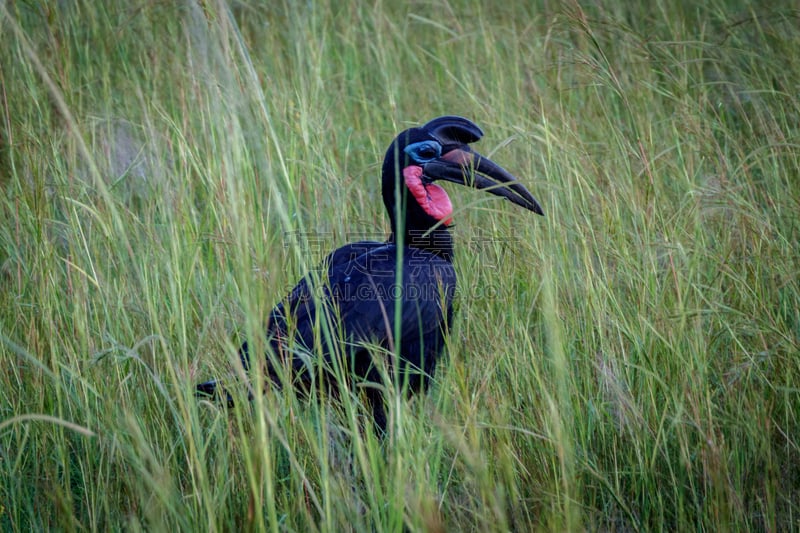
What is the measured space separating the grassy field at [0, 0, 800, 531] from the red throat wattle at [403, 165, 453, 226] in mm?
225

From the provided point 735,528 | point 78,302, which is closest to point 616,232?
point 735,528

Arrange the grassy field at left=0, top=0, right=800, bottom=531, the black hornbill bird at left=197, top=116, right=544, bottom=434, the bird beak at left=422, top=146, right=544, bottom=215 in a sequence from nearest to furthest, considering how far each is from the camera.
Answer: the grassy field at left=0, top=0, right=800, bottom=531, the black hornbill bird at left=197, top=116, right=544, bottom=434, the bird beak at left=422, top=146, right=544, bottom=215

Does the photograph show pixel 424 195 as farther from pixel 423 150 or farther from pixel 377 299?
pixel 377 299

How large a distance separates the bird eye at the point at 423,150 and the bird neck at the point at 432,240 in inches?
11.1

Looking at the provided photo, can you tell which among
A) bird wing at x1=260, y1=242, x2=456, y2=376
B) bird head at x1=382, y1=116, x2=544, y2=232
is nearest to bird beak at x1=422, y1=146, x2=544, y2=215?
bird head at x1=382, y1=116, x2=544, y2=232

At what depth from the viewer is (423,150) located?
3.06 meters

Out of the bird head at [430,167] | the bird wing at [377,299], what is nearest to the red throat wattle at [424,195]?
the bird head at [430,167]

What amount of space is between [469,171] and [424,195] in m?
0.20

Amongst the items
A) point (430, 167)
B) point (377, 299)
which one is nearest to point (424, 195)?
point (430, 167)

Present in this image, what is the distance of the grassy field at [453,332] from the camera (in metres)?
1.95

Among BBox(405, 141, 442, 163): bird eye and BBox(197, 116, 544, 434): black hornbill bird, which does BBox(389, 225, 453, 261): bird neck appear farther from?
BBox(405, 141, 442, 163): bird eye

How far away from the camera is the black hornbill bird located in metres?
2.72

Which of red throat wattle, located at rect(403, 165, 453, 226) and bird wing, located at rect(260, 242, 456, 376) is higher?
red throat wattle, located at rect(403, 165, 453, 226)

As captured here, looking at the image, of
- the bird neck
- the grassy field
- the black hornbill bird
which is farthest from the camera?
the bird neck
